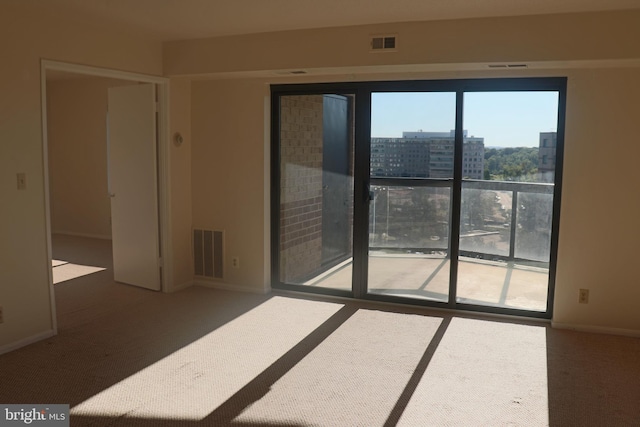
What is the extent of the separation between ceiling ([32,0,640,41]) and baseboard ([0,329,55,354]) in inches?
91.4

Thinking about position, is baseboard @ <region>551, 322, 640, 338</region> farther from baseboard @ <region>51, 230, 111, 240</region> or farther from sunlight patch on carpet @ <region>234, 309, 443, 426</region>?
baseboard @ <region>51, 230, 111, 240</region>

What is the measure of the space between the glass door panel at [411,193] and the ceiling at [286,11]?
2.81 feet

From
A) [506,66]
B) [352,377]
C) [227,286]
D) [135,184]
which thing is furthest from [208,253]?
[506,66]

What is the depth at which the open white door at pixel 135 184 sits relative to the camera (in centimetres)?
527

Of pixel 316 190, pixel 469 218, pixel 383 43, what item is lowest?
pixel 469 218

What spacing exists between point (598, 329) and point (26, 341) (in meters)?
4.25

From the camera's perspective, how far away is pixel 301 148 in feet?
17.3

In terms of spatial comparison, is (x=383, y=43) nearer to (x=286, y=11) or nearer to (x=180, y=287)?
(x=286, y=11)

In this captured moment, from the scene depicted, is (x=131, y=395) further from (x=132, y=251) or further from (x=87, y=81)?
(x=87, y=81)

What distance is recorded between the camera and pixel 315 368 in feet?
11.9

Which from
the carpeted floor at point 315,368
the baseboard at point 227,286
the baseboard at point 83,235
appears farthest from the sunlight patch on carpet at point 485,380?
the baseboard at point 83,235

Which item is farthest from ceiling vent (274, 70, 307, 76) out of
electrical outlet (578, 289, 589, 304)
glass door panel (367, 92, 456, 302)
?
A: electrical outlet (578, 289, 589, 304)

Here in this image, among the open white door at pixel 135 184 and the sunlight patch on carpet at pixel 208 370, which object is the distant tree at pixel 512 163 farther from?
the open white door at pixel 135 184

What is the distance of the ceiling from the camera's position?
368cm
